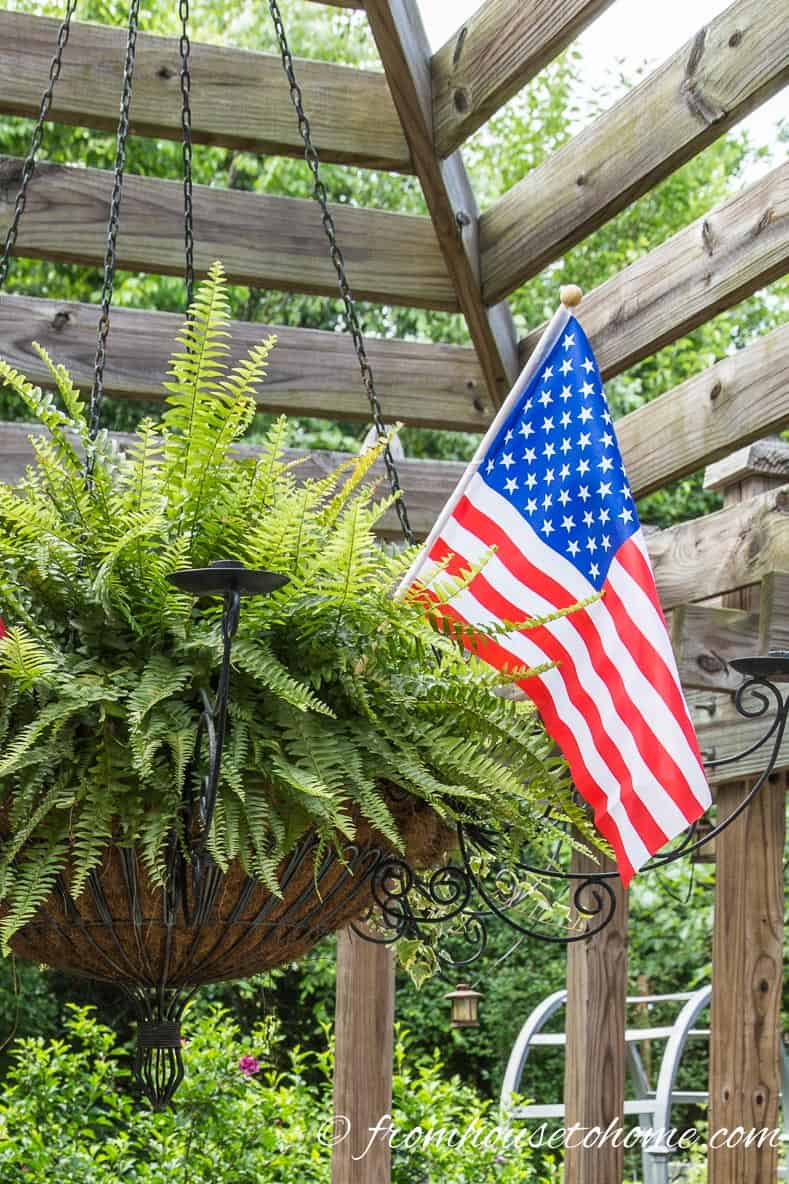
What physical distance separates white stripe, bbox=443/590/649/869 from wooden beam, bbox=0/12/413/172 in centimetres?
138

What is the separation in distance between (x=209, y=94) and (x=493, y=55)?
515 millimetres

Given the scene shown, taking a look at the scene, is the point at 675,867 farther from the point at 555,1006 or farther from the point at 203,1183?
the point at 203,1183

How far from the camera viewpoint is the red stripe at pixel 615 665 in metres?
1.44

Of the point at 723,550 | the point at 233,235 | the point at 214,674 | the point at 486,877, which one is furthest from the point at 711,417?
the point at 214,674

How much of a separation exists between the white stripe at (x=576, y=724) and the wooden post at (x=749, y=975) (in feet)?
3.58

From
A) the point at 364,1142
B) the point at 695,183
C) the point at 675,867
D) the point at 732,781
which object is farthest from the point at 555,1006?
the point at 695,183

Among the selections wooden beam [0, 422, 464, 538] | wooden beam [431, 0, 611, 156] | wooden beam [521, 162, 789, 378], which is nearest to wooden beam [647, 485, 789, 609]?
wooden beam [521, 162, 789, 378]

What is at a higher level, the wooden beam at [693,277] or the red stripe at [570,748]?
the wooden beam at [693,277]

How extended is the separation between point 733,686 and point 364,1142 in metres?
1.42

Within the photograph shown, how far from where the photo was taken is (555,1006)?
6.06m

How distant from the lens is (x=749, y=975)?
249cm

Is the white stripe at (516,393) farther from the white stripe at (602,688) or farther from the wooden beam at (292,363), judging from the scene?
the wooden beam at (292,363)

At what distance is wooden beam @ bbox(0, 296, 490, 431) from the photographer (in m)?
2.71

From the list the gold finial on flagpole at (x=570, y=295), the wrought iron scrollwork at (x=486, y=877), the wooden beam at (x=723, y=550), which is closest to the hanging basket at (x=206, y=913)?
the wrought iron scrollwork at (x=486, y=877)
